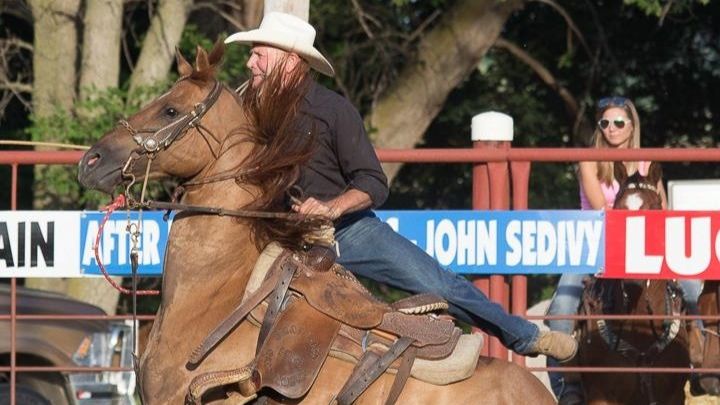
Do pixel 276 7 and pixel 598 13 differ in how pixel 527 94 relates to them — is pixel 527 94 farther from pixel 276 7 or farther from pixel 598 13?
pixel 276 7

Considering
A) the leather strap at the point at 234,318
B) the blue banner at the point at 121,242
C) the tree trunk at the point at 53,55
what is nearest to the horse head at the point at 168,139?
the leather strap at the point at 234,318

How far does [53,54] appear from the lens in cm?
1396

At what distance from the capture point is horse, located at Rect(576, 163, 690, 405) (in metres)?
8.00

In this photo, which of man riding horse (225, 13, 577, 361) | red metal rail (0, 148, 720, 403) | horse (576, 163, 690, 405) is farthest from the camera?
horse (576, 163, 690, 405)

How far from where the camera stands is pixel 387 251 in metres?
6.44

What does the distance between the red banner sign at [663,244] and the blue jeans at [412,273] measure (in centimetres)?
129

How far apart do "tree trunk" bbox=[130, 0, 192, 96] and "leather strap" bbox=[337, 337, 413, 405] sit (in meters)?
8.20

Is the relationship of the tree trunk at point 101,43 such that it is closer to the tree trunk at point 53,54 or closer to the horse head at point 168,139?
the tree trunk at point 53,54

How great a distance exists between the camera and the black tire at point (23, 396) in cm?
912

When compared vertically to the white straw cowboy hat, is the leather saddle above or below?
below

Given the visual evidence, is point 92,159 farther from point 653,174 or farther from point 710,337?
point 710,337

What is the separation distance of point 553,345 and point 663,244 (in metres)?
1.37

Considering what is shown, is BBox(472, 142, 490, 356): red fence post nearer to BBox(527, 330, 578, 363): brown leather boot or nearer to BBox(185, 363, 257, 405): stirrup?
BBox(527, 330, 578, 363): brown leather boot

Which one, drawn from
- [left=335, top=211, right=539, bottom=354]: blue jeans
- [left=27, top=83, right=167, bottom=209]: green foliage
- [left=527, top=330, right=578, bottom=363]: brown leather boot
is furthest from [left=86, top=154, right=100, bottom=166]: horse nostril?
[left=27, top=83, right=167, bottom=209]: green foliage
